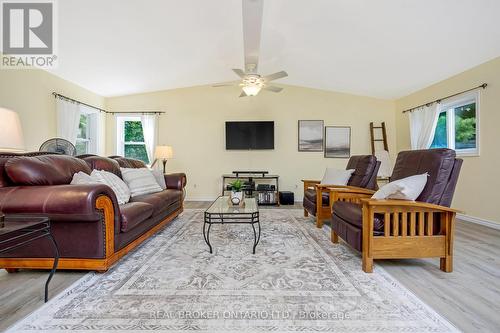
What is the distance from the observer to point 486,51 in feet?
10.9

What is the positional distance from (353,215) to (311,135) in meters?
3.79

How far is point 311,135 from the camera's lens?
5.80m

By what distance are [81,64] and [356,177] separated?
4711mm

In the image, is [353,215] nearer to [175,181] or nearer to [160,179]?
[175,181]

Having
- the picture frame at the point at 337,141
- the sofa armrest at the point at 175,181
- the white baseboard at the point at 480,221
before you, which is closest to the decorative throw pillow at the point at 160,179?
the sofa armrest at the point at 175,181

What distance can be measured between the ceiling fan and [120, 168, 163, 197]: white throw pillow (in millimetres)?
1987

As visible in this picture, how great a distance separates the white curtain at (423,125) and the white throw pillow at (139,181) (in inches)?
191

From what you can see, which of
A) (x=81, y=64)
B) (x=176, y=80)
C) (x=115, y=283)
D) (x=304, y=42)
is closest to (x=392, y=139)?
(x=304, y=42)

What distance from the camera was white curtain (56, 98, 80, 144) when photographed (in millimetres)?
4242

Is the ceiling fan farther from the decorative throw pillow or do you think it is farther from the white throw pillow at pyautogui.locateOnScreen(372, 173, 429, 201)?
the white throw pillow at pyautogui.locateOnScreen(372, 173, 429, 201)

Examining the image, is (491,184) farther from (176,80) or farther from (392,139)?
(176,80)

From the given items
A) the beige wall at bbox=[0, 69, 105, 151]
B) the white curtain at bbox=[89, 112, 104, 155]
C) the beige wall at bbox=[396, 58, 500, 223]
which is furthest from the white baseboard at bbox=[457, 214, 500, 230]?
the white curtain at bbox=[89, 112, 104, 155]

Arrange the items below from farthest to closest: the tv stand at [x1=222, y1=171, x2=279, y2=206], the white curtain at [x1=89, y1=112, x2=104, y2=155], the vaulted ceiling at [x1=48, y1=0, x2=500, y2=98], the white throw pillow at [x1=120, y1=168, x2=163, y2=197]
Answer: the white curtain at [x1=89, y1=112, x2=104, y2=155]
the tv stand at [x1=222, y1=171, x2=279, y2=206]
the white throw pillow at [x1=120, y1=168, x2=163, y2=197]
the vaulted ceiling at [x1=48, y1=0, x2=500, y2=98]

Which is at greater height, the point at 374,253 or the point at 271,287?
Answer: the point at 374,253
